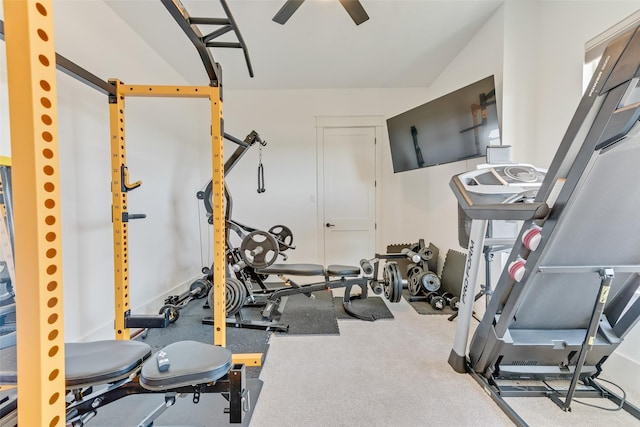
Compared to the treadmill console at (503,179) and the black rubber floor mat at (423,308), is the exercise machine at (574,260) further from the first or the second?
the black rubber floor mat at (423,308)

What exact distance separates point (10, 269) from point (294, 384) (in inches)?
62.4

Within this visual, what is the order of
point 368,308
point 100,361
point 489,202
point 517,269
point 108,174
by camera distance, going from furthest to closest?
point 368,308 < point 108,174 < point 489,202 < point 517,269 < point 100,361

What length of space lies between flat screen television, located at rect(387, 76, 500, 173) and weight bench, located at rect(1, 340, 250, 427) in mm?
2617

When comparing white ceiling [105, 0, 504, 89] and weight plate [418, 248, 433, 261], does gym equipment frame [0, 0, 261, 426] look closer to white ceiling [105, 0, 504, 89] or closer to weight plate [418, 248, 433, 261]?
white ceiling [105, 0, 504, 89]

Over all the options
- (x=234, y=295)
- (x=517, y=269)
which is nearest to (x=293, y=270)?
(x=234, y=295)

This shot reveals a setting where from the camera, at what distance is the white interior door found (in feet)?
13.9

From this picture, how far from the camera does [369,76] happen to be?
148 inches

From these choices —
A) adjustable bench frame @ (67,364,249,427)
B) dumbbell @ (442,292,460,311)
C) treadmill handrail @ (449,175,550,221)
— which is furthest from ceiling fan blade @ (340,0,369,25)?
dumbbell @ (442,292,460,311)

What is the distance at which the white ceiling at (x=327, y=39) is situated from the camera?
242 centimetres

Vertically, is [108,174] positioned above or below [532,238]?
above

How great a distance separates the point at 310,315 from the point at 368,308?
70 cm

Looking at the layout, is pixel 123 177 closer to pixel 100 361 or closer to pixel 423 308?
pixel 100 361

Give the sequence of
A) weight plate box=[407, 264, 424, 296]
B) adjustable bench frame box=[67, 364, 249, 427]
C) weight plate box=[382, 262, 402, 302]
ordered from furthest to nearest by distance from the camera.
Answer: weight plate box=[407, 264, 424, 296], weight plate box=[382, 262, 402, 302], adjustable bench frame box=[67, 364, 249, 427]

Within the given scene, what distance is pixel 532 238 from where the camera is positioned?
4.30ft
